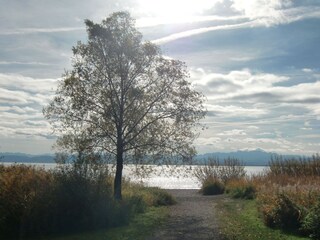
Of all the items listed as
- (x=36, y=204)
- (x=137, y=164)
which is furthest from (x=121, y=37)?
(x=36, y=204)

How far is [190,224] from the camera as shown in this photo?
1847 cm

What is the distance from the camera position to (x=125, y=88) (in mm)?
24406

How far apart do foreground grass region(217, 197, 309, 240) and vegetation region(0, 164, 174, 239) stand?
4.52m

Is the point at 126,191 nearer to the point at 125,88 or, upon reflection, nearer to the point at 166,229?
the point at 125,88

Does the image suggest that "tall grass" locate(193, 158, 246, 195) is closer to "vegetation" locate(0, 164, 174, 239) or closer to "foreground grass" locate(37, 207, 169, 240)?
"foreground grass" locate(37, 207, 169, 240)

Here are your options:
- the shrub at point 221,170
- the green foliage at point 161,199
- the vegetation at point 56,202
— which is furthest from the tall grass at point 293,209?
the shrub at point 221,170

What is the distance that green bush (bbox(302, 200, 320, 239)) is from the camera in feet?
47.2

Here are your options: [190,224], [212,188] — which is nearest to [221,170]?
[212,188]

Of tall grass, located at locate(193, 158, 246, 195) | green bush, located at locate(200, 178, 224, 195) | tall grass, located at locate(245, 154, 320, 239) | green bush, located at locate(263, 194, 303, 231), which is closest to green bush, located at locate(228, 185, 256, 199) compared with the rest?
green bush, located at locate(200, 178, 224, 195)

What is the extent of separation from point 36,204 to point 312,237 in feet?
33.1

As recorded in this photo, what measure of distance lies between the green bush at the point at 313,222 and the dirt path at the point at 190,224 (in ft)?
10.1

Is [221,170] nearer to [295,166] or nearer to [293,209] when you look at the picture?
[295,166]

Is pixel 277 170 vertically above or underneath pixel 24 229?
above

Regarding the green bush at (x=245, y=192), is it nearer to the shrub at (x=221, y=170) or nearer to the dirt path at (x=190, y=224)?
the dirt path at (x=190, y=224)
